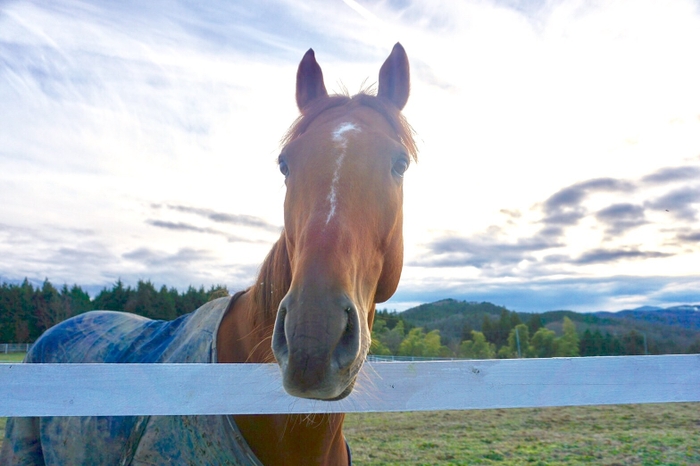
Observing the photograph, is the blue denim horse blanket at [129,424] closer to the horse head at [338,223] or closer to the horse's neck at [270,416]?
the horse's neck at [270,416]

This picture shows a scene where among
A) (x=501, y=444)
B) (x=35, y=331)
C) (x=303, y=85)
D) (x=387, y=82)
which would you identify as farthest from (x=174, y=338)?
(x=35, y=331)

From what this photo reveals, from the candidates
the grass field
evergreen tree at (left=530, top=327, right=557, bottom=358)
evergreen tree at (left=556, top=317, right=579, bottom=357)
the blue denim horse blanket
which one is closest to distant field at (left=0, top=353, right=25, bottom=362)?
the grass field

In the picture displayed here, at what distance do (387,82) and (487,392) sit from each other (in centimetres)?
187

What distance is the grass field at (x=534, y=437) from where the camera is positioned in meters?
6.67

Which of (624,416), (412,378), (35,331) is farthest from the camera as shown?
(35,331)

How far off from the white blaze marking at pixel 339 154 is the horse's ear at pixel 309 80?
0.75 meters

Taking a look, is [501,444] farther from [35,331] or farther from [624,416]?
[35,331]

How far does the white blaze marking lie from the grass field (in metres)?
5.67

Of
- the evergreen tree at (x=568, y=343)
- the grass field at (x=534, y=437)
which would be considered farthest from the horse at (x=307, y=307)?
the evergreen tree at (x=568, y=343)

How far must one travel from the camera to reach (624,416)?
1013cm

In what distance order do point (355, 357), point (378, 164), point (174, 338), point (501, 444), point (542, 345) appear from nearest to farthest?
1. point (355, 357)
2. point (378, 164)
3. point (174, 338)
4. point (501, 444)
5. point (542, 345)

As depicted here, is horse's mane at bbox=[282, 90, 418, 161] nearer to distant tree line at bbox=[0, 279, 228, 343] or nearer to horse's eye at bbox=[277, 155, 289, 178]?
horse's eye at bbox=[277, 155, 289, 178]

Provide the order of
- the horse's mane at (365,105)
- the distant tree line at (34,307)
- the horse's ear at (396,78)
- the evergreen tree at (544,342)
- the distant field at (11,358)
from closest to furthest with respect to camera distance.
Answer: the horse's mane at (365,105)
the horse's ear at (396,78)
the distant field at (11,358)
the distant tree line at (34,307)
the evergreen tree at (544,342)

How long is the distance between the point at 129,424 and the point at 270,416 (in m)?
0.84
